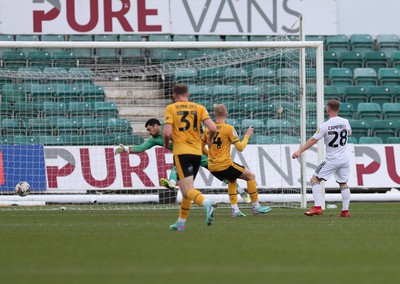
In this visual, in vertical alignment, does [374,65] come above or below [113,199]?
above

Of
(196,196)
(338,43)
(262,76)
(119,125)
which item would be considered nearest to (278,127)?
(262,76)

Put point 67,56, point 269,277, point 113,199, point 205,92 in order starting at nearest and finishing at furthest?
point 269,277, point 113,199, point 205,92, point 67,56

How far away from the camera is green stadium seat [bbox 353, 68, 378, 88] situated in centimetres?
2694

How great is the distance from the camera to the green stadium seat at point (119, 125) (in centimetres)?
2111

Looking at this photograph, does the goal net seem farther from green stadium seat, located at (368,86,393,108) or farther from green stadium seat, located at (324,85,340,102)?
green stadium seat, located at (368,86,393,108)

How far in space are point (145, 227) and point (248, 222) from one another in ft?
6.06

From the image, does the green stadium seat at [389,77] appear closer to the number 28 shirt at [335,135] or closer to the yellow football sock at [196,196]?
the number 28 shirt at [335,135]

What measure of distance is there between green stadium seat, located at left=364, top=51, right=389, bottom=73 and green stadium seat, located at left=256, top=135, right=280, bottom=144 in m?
7.60

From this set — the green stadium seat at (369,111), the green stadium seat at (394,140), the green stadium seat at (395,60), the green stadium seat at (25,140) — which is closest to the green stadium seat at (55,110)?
the green stadium seat at (25,140)

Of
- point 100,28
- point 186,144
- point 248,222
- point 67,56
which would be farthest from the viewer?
point 100,28

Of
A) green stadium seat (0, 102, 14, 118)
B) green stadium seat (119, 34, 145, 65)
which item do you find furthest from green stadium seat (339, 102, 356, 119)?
green stadium seat (0, 102, 14, 118)

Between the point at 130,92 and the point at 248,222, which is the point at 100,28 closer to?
the point at 130,92

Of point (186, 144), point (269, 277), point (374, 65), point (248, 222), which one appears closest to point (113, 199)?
point (248, 222)

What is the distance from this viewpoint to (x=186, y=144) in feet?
39.4
